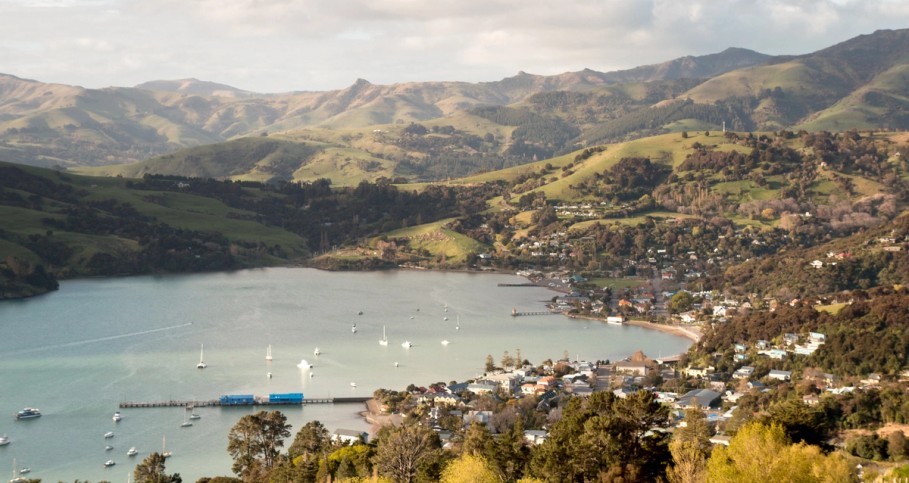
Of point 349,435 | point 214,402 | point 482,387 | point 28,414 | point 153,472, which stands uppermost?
point 153,472

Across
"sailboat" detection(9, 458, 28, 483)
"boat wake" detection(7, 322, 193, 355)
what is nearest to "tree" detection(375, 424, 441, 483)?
"sailboat" detection(9, 458, 28, 483)

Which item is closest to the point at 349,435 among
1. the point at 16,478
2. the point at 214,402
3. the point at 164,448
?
the point at 164,448

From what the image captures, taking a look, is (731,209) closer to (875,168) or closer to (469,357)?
(875,168)

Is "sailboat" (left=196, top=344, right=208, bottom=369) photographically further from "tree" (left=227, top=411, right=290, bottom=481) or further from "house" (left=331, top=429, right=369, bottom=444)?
"tree" (left=227, top=411, right=290, bottom=481)

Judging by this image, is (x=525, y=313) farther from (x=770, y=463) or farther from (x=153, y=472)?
(x=770, y=463)

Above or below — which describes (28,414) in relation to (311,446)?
below

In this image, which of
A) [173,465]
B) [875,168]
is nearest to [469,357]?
[173,465]

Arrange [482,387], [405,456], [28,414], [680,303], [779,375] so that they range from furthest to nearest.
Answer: [680,303]
[482,387]
[779,375]
[28,414]
[405,456]
